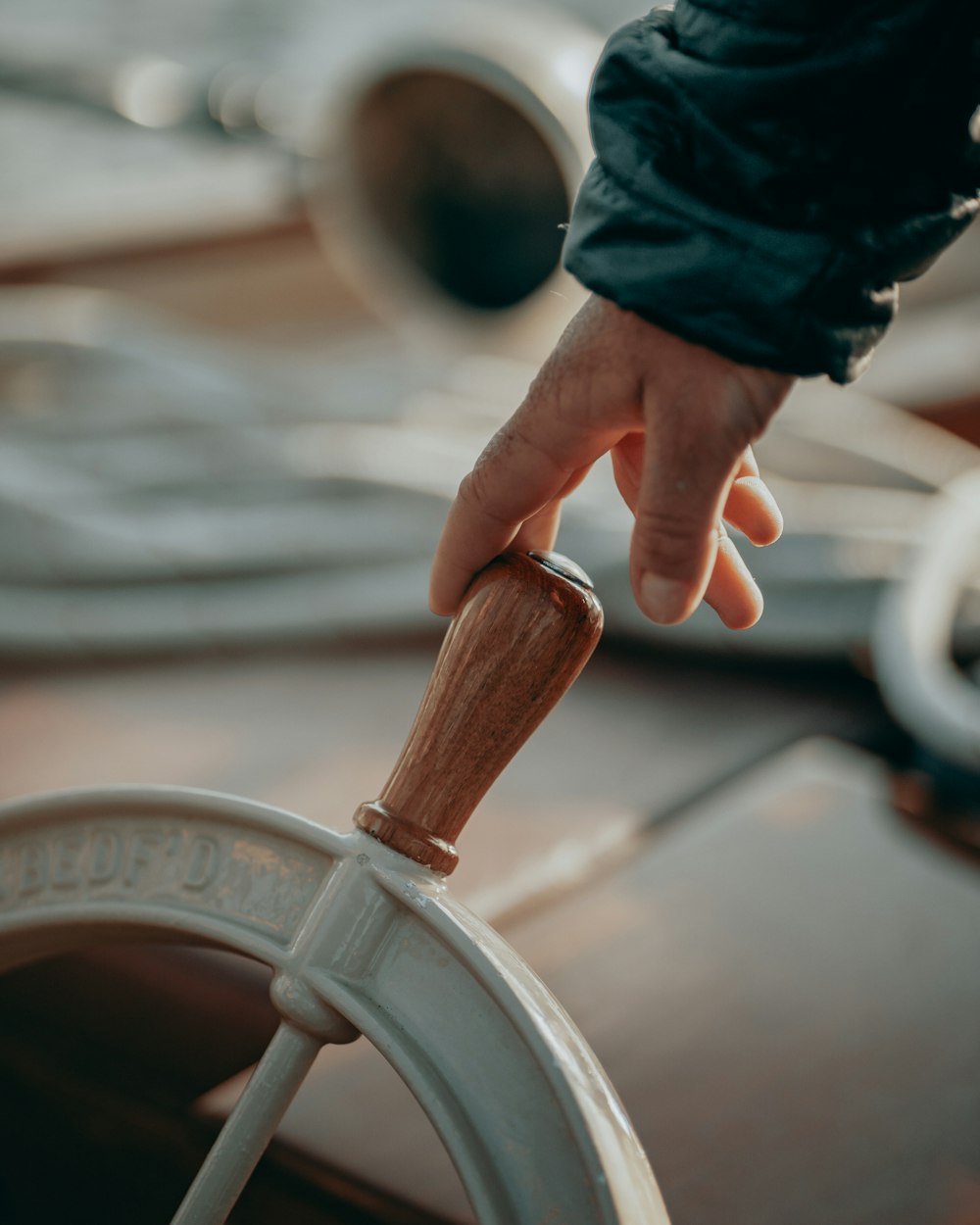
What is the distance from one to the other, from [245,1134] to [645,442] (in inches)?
7.7

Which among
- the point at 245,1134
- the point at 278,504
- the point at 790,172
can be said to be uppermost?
the point at 278,504

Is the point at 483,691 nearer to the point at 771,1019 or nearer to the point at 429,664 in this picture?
the point at 771,1019

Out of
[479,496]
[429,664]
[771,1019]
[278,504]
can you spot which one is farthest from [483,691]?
[278,504]

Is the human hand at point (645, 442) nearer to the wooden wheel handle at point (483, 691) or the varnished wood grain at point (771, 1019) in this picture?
the wooden wheel handle at point (483, 691)

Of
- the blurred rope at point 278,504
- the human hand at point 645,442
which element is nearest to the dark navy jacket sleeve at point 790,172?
the human hand at point 645,442

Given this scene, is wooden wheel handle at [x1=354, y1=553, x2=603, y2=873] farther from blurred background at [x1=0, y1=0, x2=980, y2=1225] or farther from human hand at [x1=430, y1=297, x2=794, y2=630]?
blurred background at [x1=0, y1=0, x2=980, y2=1225]

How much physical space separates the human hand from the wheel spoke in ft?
0.42

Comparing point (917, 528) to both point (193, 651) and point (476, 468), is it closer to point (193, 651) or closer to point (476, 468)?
point (193, 651)

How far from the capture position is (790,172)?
28cm

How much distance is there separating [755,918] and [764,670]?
0.25 m

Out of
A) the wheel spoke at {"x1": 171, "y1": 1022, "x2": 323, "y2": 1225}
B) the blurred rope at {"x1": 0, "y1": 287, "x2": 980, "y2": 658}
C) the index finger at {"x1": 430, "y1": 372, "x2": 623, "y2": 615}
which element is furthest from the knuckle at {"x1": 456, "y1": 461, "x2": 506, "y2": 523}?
the blurred rope at {"x1": 0, "y1": 287, "x2": 980, "y2": 658}

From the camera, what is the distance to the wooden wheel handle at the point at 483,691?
0.98 ft

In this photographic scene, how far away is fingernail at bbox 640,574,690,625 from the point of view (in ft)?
0.97

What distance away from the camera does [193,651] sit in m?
0.78
